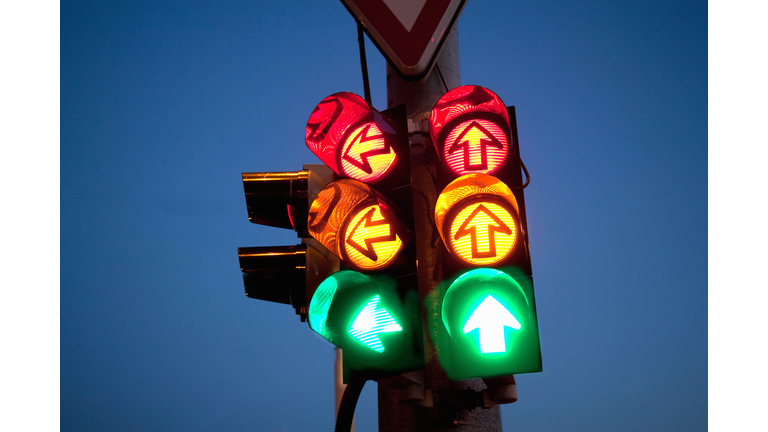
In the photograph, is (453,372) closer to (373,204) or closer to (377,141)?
(373,204)

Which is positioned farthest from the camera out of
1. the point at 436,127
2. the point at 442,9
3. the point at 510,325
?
the point at 442,9

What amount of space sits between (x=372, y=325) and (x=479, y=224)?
0.45 meters

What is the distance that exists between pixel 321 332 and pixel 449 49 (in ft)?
5.16

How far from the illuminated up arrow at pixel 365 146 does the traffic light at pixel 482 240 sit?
0.18 metres

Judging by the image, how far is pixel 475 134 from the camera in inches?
71.4

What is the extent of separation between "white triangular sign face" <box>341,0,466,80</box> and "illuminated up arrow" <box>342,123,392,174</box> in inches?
13.3

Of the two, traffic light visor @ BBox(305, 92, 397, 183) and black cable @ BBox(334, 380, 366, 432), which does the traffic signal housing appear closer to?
black cable @ BBox(334, 380, 366, 432)

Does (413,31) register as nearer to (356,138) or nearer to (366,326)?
(356,138)

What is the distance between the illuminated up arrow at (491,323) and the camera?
1.48m

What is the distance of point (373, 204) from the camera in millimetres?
1740

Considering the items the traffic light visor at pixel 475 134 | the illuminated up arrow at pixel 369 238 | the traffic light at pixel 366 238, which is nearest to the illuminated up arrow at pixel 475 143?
the traffic light visor at pixel 475 134

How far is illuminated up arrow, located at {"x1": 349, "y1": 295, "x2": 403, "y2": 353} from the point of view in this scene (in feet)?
5.31

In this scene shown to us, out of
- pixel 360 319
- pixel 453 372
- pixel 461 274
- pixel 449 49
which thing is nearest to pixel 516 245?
pixel 461 274

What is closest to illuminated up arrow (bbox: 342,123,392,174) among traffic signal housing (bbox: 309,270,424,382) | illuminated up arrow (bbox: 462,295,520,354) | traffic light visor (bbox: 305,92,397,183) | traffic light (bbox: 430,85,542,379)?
traffic light visor (bbox: 305,92,397,183)
